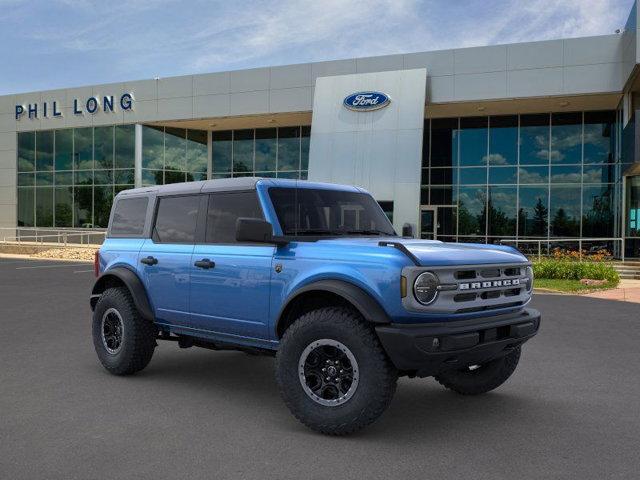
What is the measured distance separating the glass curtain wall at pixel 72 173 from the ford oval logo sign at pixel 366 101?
44.6 feet

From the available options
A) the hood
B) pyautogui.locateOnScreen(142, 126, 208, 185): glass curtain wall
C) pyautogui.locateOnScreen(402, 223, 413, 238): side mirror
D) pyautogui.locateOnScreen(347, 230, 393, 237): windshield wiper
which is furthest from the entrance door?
the hood

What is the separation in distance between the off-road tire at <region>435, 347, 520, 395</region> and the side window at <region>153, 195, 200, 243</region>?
2787 mm

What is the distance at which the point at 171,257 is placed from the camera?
6277mm

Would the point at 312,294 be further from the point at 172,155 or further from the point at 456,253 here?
the point at 172,155

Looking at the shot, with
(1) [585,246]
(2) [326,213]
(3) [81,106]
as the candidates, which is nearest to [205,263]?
(2) [326,213]

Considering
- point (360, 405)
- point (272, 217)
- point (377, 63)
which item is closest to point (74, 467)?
point (360, 405)

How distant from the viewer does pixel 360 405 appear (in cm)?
460

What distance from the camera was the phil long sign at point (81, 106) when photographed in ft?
114

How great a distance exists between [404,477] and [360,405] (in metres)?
0.71

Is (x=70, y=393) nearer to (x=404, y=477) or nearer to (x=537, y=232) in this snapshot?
(x=404, y=477)

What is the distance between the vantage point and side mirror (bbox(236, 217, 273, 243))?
4.97 meters

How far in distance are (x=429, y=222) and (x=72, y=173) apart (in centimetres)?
2117

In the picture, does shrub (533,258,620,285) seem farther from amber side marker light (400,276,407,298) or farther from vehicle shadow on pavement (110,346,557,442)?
amber side marker light (400,276,407,298)

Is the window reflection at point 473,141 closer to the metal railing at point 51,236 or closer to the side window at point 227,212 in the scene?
the metal railing at point 51,236
